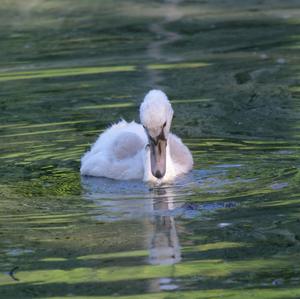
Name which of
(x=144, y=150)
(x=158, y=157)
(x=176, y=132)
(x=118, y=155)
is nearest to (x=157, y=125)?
(x=158, y=157)

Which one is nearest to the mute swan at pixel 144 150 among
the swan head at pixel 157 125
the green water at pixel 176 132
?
the swan head at pixel 157 125

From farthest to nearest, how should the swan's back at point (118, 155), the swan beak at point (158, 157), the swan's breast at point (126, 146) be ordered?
the swan's breast at point (126, 146)
the swan's back at point (118, 155)
the swan beak at point (158, 157)

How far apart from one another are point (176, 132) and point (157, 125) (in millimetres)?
1994

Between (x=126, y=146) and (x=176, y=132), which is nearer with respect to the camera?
(x=126, y=146)

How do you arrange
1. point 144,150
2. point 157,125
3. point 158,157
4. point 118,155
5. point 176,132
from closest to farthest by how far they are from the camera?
point 157,125 → point 158,157 → point 144,150 → point 118,155 → point 176,132

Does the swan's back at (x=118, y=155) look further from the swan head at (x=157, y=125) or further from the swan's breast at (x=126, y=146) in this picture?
the swan head at (x=157, y=125)

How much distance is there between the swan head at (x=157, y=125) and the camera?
9.91 metres

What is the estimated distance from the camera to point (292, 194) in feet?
30.1

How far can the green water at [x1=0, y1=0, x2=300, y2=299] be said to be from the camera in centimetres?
745

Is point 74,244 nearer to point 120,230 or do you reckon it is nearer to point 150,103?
point 120,230

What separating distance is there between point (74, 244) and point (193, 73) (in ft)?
21.6

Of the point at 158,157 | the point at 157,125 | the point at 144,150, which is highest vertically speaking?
the point at 157,125

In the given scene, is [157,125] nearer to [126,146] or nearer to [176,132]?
[126,146]

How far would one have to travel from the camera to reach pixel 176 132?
11930 millimetres
